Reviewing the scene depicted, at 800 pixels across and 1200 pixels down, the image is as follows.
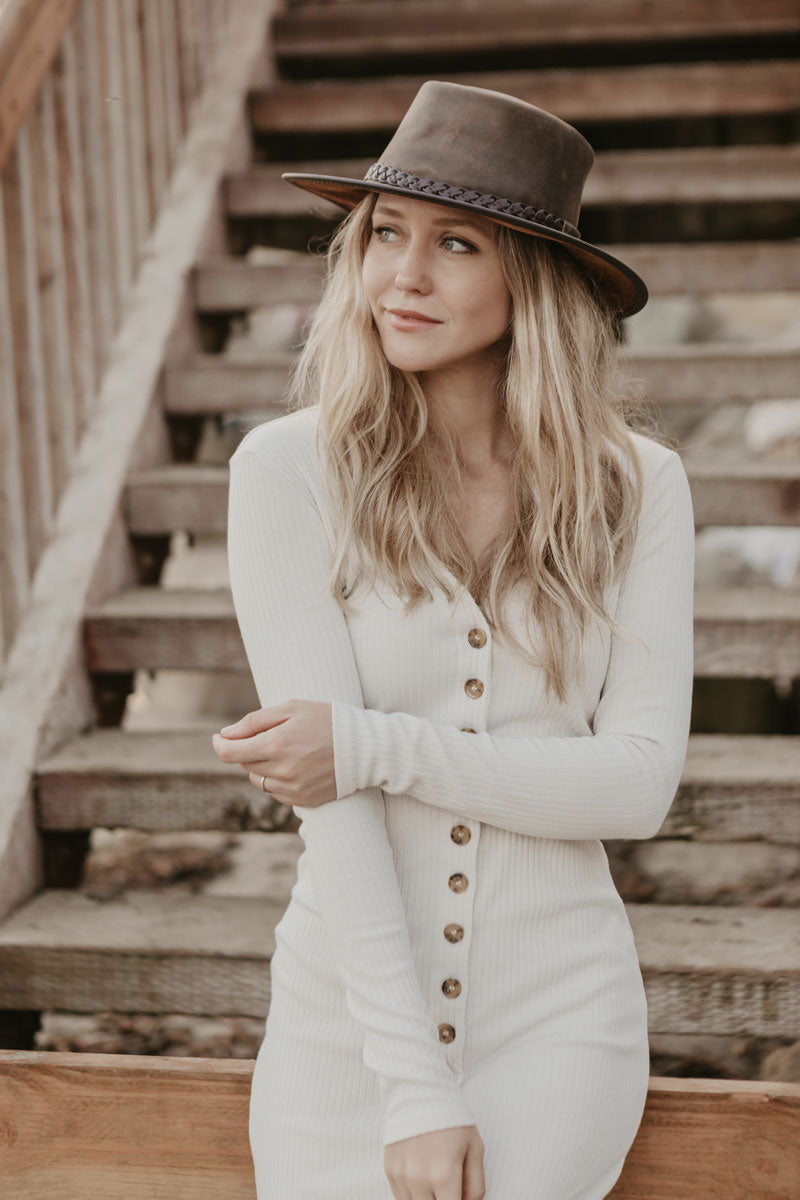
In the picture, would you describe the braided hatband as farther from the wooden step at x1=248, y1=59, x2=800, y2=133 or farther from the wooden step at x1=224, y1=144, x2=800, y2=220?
the wooden step at x1=248, y1=59, x2=800, y2=133

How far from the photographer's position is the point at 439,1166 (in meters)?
1.13

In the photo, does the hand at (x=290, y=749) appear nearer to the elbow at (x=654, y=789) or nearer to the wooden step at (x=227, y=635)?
the elbow at (x=654, y=789)

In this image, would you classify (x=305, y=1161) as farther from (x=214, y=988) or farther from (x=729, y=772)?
(x=729, y=772)

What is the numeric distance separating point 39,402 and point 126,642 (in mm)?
561

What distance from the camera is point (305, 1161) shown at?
126 centimetres

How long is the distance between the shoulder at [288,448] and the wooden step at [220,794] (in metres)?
0.90

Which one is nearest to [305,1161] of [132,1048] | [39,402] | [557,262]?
[132,1048]

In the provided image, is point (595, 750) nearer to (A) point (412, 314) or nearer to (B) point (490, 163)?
(A) point (412, 314)

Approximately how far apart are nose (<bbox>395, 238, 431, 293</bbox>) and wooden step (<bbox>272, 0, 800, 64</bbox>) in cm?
273

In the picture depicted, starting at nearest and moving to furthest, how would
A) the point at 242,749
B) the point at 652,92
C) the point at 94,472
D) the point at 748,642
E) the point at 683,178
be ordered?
1. the point at 242,749
2. the point at 748,642
3. the point at 94,472
4. the point at 683,178
5. the point at 652,92

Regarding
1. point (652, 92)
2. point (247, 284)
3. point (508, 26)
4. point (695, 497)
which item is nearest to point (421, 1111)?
point (695, 497)

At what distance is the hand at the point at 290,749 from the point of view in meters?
1.21

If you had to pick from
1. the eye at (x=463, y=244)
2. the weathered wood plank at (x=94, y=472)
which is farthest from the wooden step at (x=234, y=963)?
the eye at (x=463, y=244)

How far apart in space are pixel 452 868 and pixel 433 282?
654 mm
